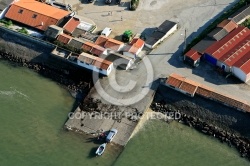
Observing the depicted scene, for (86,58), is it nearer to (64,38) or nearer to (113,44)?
(113,44)

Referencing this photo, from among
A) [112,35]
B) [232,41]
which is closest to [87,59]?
[112,35]

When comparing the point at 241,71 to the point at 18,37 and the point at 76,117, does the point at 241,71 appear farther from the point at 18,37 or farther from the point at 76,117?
the point at 18,37

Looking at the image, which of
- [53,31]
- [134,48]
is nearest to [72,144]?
[134,48]

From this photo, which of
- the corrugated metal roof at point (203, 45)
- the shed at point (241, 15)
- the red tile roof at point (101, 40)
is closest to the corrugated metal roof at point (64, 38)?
the red tile roof at point (101, 40)

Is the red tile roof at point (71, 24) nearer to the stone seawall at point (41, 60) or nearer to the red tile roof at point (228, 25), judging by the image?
the stone seawall at point (41, 60)

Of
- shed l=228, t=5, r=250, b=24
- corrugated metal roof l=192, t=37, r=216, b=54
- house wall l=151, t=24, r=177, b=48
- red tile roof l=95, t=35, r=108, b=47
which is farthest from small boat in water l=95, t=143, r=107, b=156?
shed l=228, t=5, r=250, b=24
